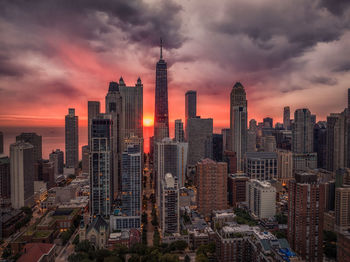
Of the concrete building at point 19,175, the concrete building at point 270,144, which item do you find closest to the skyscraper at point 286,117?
the concrete building at point 270,144

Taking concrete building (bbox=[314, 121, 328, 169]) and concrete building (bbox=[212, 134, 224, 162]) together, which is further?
concrete building (bbox=[212, 134, 224, 162])

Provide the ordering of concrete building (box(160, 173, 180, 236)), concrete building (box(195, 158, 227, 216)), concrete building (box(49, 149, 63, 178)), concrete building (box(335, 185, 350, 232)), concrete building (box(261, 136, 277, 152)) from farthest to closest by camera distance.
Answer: concrete building (box(261, 136, 277, 152)) → concrete building (box(49, 149, 63, 178)) → concrete building (box(195, 158, 227, 216)) → concrete building (box(335, 185, 350, 232)) → concrete building (box(160, 173, 180, 236))

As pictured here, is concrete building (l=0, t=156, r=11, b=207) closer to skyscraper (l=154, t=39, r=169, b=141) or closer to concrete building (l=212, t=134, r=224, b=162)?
skyscraper (l=154, t=39, r=169, b=141)

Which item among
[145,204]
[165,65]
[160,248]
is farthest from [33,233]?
[165,65]

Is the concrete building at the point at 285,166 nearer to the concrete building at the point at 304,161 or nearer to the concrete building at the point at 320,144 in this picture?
the concrete building at the point at 304,161

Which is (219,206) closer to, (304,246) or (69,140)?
(304,246)

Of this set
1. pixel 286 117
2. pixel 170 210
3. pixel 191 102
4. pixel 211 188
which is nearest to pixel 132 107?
pixel 191 102

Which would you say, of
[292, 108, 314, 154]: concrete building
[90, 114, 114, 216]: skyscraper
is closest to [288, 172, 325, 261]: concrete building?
[90, 114, 114, 216]: skyscraper
